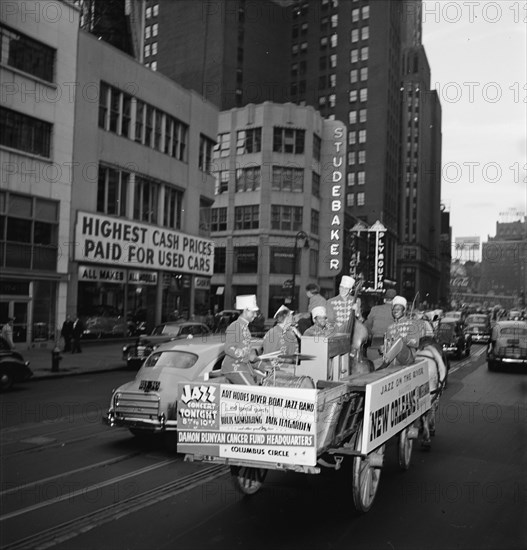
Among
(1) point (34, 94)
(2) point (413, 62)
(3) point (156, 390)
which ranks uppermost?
(2) point (413, 62)

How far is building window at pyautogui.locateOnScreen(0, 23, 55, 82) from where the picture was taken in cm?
2347

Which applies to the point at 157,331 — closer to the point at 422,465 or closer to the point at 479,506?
the point at 422,465

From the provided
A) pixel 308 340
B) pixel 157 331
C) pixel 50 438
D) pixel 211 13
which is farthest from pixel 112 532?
pixel 211 13

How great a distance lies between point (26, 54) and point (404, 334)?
872 inches

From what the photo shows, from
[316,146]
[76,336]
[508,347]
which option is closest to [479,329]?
[508,347]

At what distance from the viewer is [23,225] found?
24.1 metres

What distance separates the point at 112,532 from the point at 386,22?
3615 inches

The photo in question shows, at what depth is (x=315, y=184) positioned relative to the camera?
5478cm

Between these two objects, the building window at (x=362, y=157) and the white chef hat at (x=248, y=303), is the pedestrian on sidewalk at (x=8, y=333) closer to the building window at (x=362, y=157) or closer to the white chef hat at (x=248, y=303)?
the white chef hat at (x=248, y=303)

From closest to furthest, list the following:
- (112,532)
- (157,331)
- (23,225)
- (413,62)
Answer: (112,532) → (157,331) → (23,225) → (413,62)

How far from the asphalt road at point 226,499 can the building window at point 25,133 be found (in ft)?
52.7

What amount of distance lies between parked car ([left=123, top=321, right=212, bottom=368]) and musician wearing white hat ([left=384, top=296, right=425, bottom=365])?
11619mm

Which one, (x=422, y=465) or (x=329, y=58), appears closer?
(x=422, y=465)

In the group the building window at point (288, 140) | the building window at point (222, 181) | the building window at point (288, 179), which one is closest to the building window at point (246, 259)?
the building window at point (222, 181)
